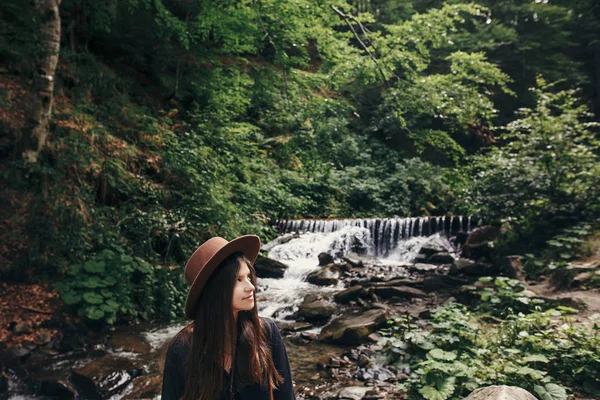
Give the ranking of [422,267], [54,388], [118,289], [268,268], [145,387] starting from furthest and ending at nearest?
[422,267]
[268,268]
[118,289]
[145,387]
[54,388]

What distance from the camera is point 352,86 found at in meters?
19.0

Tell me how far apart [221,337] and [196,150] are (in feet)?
24.2

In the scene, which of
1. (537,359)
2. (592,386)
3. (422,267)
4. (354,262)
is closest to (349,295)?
(354,262)

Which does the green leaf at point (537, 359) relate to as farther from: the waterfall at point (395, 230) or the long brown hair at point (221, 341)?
the waterfall at point (395, 230)

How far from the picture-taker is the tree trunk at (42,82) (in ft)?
24.0

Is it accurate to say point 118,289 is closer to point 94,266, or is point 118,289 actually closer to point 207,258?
point 94,266

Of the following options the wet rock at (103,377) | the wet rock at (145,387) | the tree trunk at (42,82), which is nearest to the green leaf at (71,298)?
the wet rock at (103,377)

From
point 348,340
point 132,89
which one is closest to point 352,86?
point 132,89

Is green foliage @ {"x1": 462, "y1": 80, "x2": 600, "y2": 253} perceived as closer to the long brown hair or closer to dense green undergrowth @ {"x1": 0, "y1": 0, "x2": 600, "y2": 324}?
dense green undergrowth @ {"x1": 0, "y1": 0, "x2": 600, "y2": 324}

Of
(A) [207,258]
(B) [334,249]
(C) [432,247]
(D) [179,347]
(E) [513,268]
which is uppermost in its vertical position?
(A) [207,258]

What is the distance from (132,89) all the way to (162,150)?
4.54 metres

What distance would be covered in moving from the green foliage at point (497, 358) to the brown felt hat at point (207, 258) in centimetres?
278

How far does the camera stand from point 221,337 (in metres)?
1.71

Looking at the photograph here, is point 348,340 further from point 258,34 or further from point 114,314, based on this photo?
point 258,34
